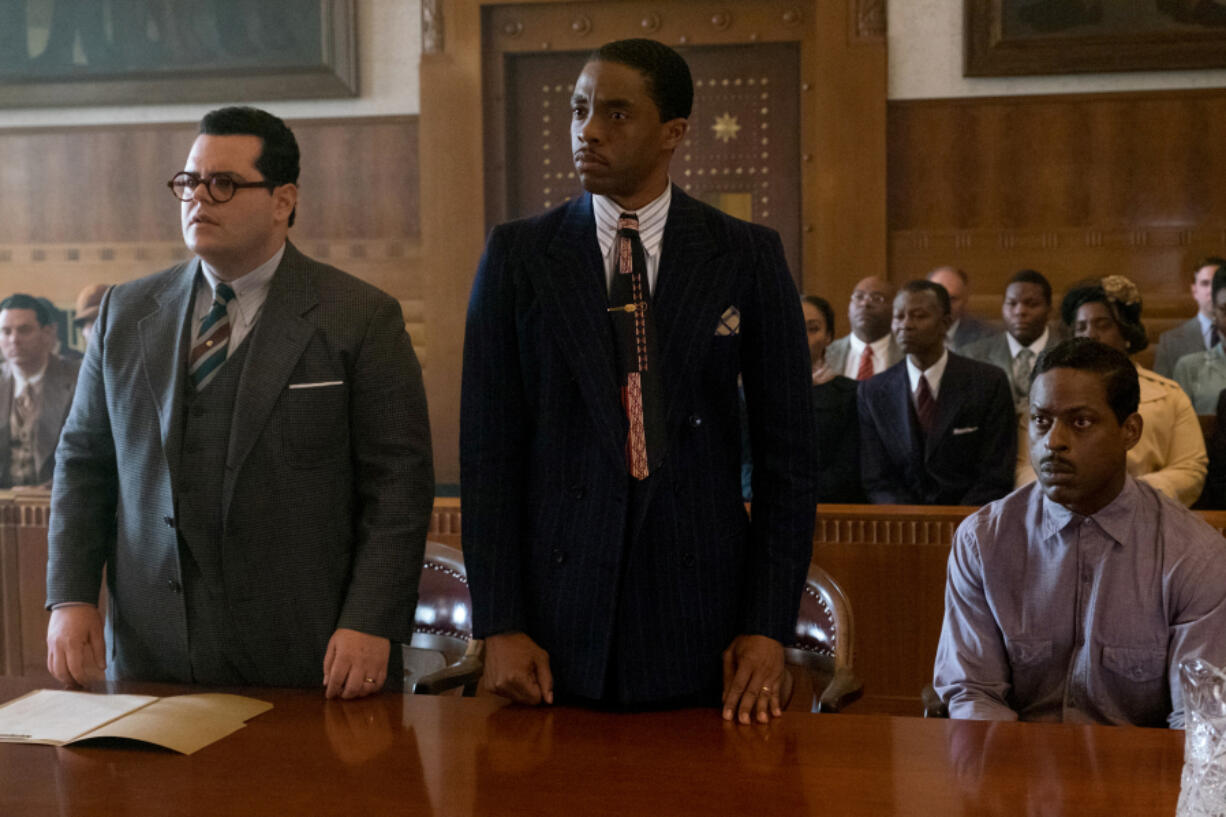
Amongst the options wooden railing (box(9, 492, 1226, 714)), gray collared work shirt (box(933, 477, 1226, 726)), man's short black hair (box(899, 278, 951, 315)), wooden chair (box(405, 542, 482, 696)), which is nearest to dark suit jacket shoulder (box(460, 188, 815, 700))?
gray collared work shirt (box(933, 477, 1226, 726))

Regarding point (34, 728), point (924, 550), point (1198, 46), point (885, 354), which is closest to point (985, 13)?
point (1198, 46)

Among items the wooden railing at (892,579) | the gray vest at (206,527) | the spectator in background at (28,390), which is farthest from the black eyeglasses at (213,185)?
the spectator in background at (28,390)

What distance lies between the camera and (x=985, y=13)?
7.47 m

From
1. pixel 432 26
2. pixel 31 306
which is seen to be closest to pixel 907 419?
pixel 31 306

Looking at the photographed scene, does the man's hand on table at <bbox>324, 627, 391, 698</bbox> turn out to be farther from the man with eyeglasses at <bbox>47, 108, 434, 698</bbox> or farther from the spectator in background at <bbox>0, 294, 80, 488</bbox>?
the spectator in background at <bbox>0, 294, 80, 488</bbox>

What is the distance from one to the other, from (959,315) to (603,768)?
5.88m

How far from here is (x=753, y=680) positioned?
175cm

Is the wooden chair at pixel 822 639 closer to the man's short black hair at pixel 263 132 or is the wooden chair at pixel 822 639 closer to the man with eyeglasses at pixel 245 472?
the man with eyeglasses at pixel 245 472

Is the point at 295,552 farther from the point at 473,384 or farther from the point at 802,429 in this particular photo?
the point at 802,429

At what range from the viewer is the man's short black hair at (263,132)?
206 cm

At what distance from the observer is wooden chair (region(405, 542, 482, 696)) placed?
A: 8.66 feet

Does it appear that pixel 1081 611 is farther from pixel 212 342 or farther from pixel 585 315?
pixel 212 342

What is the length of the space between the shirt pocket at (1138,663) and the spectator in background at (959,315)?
4.19 meters

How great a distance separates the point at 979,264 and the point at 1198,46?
5.95 ft
